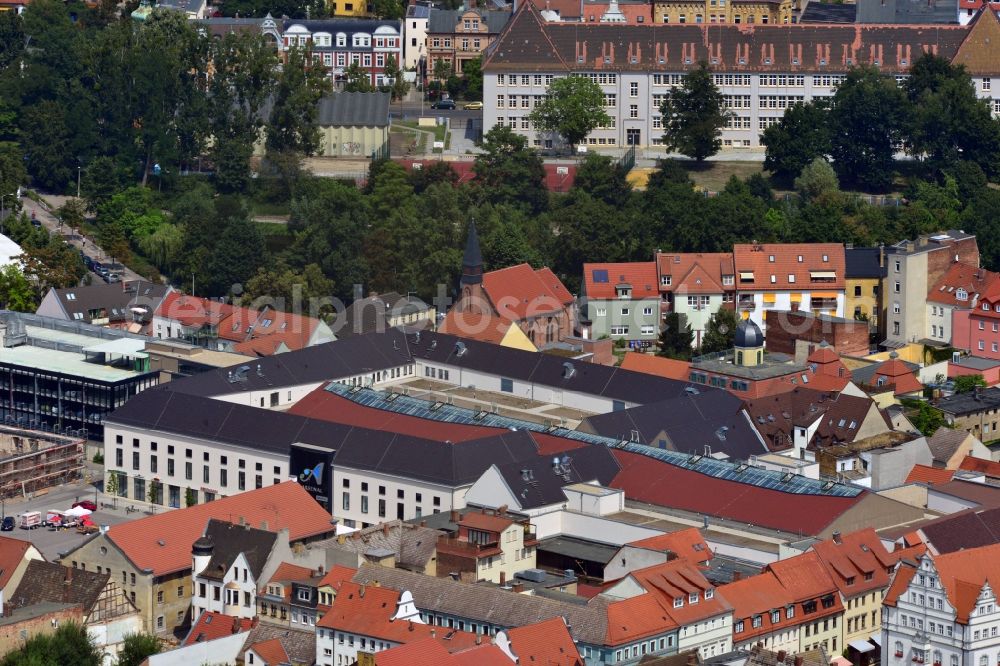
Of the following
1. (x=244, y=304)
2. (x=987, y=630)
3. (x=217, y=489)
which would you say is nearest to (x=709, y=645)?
(x=987, y=630)

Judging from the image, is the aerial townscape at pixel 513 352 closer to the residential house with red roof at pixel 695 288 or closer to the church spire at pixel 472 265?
the residential house with red roof at pixel 695 288

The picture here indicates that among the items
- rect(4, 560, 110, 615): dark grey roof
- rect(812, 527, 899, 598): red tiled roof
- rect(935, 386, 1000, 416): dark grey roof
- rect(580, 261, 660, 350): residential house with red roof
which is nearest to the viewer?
rect(812, 527, 899, 598): red tiled roof

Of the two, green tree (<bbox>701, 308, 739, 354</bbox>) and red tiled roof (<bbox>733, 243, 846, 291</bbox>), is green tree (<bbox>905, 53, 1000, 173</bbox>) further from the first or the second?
green tree (<bbox>701, 308, 739, 354</bbox>)

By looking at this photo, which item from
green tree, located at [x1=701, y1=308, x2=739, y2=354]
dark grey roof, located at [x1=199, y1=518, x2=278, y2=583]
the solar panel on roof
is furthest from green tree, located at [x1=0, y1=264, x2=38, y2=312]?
dark grey roof, located at [x1=199, y1=518, x2=278, y2=583]

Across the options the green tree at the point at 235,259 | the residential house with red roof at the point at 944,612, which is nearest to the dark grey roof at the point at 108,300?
the green tree at the point at 235,259

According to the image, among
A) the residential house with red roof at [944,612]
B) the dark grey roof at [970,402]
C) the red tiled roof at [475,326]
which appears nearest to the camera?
the residential house with red roof at [944,612]
